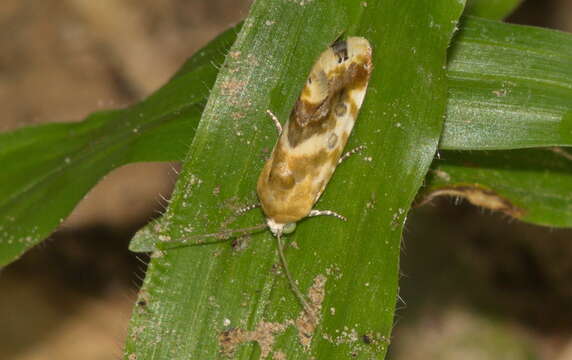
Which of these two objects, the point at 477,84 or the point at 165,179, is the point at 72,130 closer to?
the point at 165,179

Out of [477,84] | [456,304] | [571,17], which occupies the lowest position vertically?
[456,304]

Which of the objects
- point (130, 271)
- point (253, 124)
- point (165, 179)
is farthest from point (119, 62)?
point (253, 124)

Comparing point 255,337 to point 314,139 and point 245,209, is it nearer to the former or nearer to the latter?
point 245,209

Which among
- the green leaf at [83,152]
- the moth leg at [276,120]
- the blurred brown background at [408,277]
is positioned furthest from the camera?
the blurred brown background at [408,277]

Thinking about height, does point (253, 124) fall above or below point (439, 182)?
above

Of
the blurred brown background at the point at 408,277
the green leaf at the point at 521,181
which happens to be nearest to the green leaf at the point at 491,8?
the green leaf at the point at 521,181

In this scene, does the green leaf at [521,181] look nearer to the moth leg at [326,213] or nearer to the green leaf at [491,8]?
the green leaf at [491,8]
